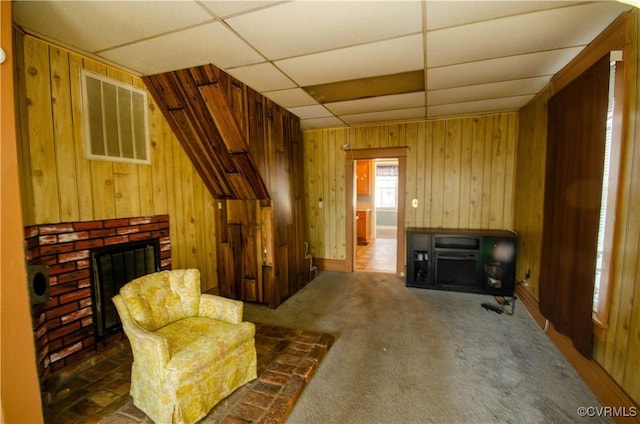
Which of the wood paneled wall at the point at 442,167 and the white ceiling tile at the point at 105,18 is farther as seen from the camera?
the wood paneled wall at the point at 442,167

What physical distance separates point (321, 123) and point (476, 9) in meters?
2.90

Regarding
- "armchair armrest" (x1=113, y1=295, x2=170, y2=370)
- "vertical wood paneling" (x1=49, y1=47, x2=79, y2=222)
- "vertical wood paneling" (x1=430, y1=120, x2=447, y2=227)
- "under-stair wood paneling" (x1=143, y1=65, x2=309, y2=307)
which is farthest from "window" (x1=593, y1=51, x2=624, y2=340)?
"vertical wood paneling" (x1=49, y1=47, x2=79, y2=222)

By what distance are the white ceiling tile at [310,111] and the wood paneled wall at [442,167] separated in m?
0.80

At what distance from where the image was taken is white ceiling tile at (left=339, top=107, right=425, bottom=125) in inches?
150

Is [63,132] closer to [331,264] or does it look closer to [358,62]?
[358,62]

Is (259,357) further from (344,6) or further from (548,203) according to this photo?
(548,203)

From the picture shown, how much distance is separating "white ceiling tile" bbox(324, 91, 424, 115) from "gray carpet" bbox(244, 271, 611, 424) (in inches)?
97.7

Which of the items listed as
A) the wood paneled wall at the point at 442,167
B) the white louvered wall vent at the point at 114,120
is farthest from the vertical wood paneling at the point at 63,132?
the wood paneled wall at the point at 442,167

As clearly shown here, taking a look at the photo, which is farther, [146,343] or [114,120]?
[114,120]

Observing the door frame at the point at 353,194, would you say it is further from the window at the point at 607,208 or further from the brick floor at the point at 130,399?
the window at the point at 607,208

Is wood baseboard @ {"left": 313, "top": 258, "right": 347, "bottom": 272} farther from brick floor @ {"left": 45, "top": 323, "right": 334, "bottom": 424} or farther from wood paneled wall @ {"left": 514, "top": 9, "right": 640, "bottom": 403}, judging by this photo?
wood paneled wall @ {"left": 514, "top": 9, "right": 640, "bottom": 403}

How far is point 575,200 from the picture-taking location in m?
2.13

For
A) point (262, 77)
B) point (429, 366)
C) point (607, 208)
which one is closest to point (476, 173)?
point (607, 208)

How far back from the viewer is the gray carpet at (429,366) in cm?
179
